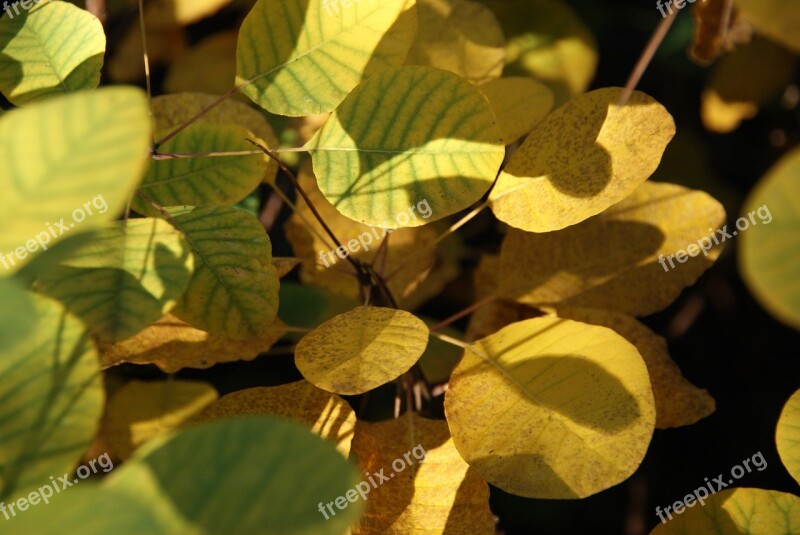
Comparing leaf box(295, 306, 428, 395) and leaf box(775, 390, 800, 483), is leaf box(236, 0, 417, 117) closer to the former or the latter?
leaf box(295, 306, 428, 395)

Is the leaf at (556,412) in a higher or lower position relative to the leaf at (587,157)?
lower

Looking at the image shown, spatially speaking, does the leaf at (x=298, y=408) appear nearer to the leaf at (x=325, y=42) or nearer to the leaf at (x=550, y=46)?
the leaf at (x=325, y=42)

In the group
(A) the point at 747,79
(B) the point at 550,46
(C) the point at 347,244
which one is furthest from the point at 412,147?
(A) the point at 747,79

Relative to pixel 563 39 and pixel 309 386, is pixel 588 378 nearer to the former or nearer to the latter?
pixel 309 386

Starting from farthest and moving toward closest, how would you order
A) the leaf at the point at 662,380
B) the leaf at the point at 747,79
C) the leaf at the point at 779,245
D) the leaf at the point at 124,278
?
the leaf at the point at 747,79 < the leaf at the point at 662,380 < the leaf at the point at 124,278 < the leaf at the point at 779,245

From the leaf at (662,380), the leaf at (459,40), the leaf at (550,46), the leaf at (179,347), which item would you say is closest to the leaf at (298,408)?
the leaf at (179,347)

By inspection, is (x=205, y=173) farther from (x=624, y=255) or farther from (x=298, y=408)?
(x=624, y=255)

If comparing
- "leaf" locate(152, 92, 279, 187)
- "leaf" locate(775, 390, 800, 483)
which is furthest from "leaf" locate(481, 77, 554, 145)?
"leaf" locate(775, 390, 800, 483)
